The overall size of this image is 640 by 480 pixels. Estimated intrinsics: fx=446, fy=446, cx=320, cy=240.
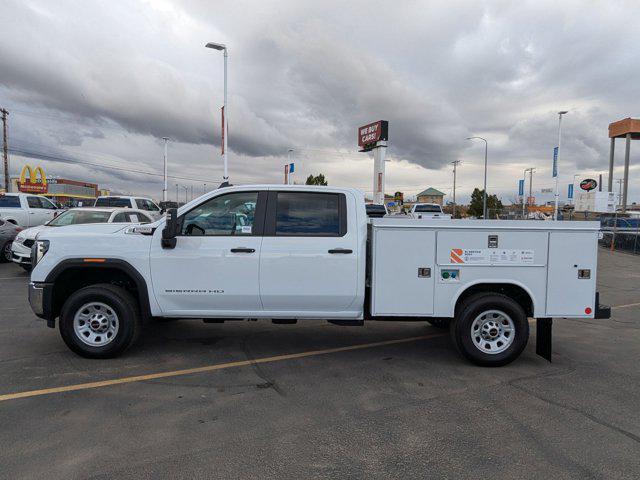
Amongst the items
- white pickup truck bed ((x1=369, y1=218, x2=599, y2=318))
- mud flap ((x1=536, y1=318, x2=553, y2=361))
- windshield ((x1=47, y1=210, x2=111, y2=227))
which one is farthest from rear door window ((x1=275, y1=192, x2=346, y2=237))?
windshield ((x1=47, y1=210, x2=111, y2=227))

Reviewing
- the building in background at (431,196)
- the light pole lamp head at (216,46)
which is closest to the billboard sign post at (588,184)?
the light pole lamp head at (216,46)

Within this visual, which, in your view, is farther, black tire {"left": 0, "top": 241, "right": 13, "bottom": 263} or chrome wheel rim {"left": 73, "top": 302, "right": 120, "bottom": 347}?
black tire {"left": 0, "top": 241, "right": 13, "bottom": 263}

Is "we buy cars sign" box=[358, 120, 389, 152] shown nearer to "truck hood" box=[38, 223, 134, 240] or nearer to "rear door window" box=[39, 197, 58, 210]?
"rear door window" box=[39, 197, 58, 210]

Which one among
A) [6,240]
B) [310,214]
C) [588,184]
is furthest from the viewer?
[588,184]

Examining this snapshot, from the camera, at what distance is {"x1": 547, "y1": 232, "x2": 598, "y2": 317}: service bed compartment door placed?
5.00 meters

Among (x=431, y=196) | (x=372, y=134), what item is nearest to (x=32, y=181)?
(x=372, y=134)

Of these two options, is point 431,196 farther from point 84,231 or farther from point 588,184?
point 84,231

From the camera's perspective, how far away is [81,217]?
1141cm

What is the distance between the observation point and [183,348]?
19.0ft

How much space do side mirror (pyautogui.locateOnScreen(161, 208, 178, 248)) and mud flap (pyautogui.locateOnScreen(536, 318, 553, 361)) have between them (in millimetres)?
4384

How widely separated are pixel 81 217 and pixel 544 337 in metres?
10.8

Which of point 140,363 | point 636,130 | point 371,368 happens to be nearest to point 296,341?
point 371,368

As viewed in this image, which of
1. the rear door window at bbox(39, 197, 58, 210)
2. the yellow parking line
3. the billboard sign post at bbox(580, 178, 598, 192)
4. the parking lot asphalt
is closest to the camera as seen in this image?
the parking lot asphalt

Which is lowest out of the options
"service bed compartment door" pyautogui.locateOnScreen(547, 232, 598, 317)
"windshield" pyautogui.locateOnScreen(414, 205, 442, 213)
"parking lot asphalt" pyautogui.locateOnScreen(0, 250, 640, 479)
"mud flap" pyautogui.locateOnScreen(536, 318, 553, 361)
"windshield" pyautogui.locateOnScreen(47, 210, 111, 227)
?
"parking lot asphalt" pyautogui.locateOnScreen(0, 250, 640, 479)
